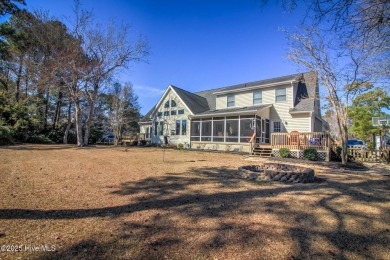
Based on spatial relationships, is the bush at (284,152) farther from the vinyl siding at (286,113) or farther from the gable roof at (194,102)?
the gable roof at (194,102)

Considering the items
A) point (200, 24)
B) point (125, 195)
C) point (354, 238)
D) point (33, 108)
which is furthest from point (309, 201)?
point (33, 108)

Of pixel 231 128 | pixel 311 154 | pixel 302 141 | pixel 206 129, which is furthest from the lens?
pixel 206 129

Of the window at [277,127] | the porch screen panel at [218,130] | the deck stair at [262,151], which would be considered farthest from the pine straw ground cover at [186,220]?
the porch screen panel at [218,130]

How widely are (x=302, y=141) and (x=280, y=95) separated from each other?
5.38m

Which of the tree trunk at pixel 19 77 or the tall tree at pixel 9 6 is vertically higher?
the tall tree at pixel 9 6

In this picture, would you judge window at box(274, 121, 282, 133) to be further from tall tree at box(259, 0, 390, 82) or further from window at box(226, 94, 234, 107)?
tall tree at box(259, 0, 390, 82)

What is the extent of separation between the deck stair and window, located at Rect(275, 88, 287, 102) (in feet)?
16.4

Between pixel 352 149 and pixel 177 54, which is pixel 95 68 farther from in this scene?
A: pixel 352 149

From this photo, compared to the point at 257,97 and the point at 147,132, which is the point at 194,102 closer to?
the point at 257,97

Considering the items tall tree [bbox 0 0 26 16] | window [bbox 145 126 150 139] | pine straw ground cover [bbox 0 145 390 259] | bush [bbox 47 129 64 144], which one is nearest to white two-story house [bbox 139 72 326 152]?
window [bbox 145 126 150 139]

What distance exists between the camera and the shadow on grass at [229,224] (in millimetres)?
2527

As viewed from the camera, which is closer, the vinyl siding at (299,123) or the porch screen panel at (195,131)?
the vinyl siding at (299,123)

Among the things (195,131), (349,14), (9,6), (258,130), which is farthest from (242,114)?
(9,6)

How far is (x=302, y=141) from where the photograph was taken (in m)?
13.0
